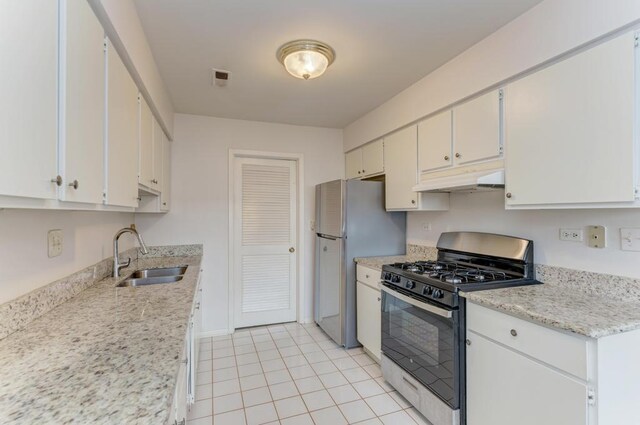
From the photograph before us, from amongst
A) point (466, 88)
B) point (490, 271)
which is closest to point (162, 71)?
point (466, 88)

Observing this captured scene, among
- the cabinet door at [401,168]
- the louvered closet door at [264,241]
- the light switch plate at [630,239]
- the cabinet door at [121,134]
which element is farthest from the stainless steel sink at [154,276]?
the light switch plate at [630,239]

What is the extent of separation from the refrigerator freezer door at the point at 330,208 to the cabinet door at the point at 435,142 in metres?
0.81

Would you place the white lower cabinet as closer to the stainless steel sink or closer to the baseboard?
the stainless steel sink

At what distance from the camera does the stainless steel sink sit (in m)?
2.23

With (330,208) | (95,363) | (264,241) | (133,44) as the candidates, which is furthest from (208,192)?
(95,363)

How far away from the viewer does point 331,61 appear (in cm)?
215

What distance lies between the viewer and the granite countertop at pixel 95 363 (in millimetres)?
717

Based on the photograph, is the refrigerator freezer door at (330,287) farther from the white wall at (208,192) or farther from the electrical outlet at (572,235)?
the electrical outlet at (572,235)

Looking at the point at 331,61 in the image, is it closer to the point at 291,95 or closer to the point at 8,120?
the point at 291,95

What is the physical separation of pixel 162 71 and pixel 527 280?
289cm

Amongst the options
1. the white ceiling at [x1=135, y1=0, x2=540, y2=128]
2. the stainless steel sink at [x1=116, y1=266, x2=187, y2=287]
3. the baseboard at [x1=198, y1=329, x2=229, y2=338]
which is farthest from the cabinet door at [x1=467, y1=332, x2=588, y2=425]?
the baseboard at [x1=198, y1=329, x2=229, y2=338]

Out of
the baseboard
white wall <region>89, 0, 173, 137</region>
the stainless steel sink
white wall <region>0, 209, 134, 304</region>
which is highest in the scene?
white wall <region>89, 0, 173, 137</region>

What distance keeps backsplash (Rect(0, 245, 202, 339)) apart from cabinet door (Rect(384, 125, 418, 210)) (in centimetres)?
233

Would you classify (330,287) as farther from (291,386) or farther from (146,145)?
(146,145)
